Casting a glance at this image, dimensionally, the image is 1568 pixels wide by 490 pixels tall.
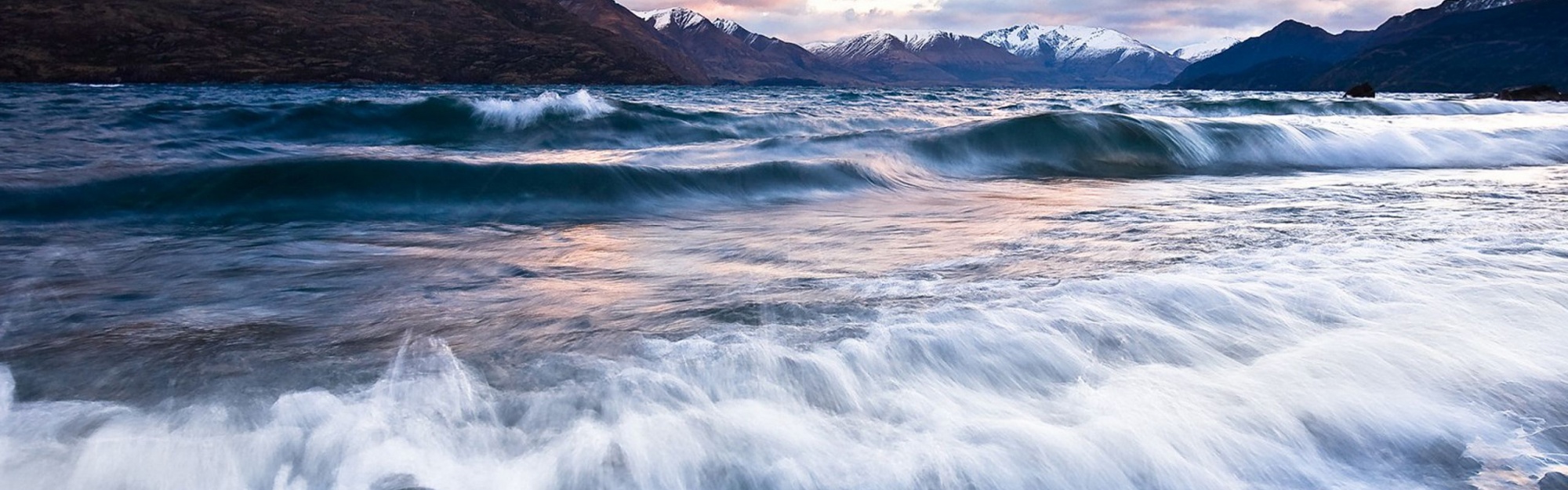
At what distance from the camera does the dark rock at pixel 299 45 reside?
8375cm

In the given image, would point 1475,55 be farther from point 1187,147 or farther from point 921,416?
point 921,416

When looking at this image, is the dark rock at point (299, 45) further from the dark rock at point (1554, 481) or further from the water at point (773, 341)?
the dark rock at point (1554, 481)

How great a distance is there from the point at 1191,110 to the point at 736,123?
1576cm

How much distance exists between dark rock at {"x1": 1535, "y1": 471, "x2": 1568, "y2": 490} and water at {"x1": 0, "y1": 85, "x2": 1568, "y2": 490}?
6 cm

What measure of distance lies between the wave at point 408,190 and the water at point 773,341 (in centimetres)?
6

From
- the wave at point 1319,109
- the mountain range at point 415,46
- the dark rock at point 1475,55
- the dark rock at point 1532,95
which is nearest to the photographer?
the wave at point 1319,109

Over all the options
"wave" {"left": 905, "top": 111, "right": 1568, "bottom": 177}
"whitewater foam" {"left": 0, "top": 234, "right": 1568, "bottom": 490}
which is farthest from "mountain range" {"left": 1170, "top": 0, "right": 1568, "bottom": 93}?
"whitewater foam" {"left": 0, "top": 234, "right": 1568, "bottom": 490}

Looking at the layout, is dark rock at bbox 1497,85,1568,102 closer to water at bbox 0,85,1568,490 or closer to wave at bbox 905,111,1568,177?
wave at bbox 905,111,1568,177

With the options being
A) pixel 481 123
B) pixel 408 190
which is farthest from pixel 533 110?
pixel 408 190

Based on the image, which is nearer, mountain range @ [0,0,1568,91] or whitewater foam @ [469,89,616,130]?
whitewater foam @ [469,89,616,130]

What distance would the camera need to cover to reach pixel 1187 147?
41.2 feet

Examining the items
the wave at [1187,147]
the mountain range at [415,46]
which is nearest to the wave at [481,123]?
the wave at [1187,147]

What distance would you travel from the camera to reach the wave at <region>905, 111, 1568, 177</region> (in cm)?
1163

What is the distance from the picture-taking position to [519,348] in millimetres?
3029
